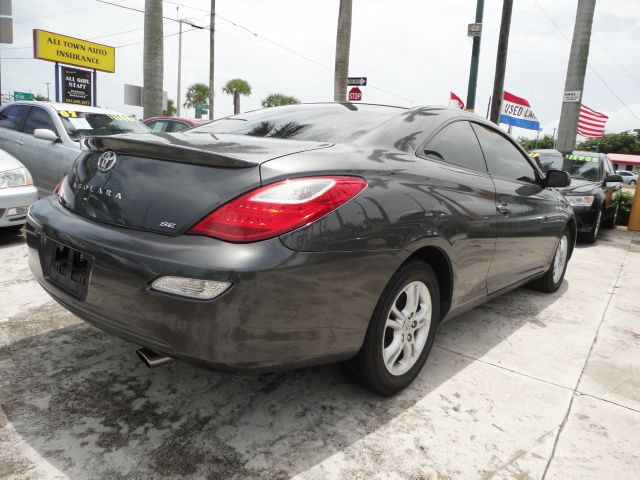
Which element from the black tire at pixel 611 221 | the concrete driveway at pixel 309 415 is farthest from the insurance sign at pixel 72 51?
the concrete driveway at pixel 309 415

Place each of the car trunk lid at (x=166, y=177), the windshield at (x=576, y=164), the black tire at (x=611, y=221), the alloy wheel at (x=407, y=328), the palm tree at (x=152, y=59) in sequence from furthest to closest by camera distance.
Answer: the palm tree at (x=152, y=59) < the black tire at (x=611, y=221) < the windshield at (x=576, y=164) < the alloy wheel at (x=407, y=328) < the car trunk lid at (x=166, y=177)

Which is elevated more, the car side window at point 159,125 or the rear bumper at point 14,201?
the car side window at point 159,125

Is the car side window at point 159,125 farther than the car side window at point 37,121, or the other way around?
the car side window at point 159,125

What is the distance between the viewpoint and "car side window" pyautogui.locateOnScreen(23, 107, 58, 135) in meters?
6.54

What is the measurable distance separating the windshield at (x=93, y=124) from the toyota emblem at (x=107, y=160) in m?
4.86

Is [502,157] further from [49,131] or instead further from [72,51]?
[72,51]

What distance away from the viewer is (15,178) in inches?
192

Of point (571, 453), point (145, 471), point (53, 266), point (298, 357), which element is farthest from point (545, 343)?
point (53, 266)

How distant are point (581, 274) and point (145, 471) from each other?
16.8 feet

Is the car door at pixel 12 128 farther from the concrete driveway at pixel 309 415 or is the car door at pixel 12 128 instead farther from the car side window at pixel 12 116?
the concrete driveway at pixel 309 415

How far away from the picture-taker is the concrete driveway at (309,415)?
188cm

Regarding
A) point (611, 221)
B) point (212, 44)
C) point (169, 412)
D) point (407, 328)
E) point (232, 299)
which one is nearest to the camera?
point (232, 299)

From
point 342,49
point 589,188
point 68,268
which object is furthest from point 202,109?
point 68,268

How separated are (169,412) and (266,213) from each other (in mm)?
1070
